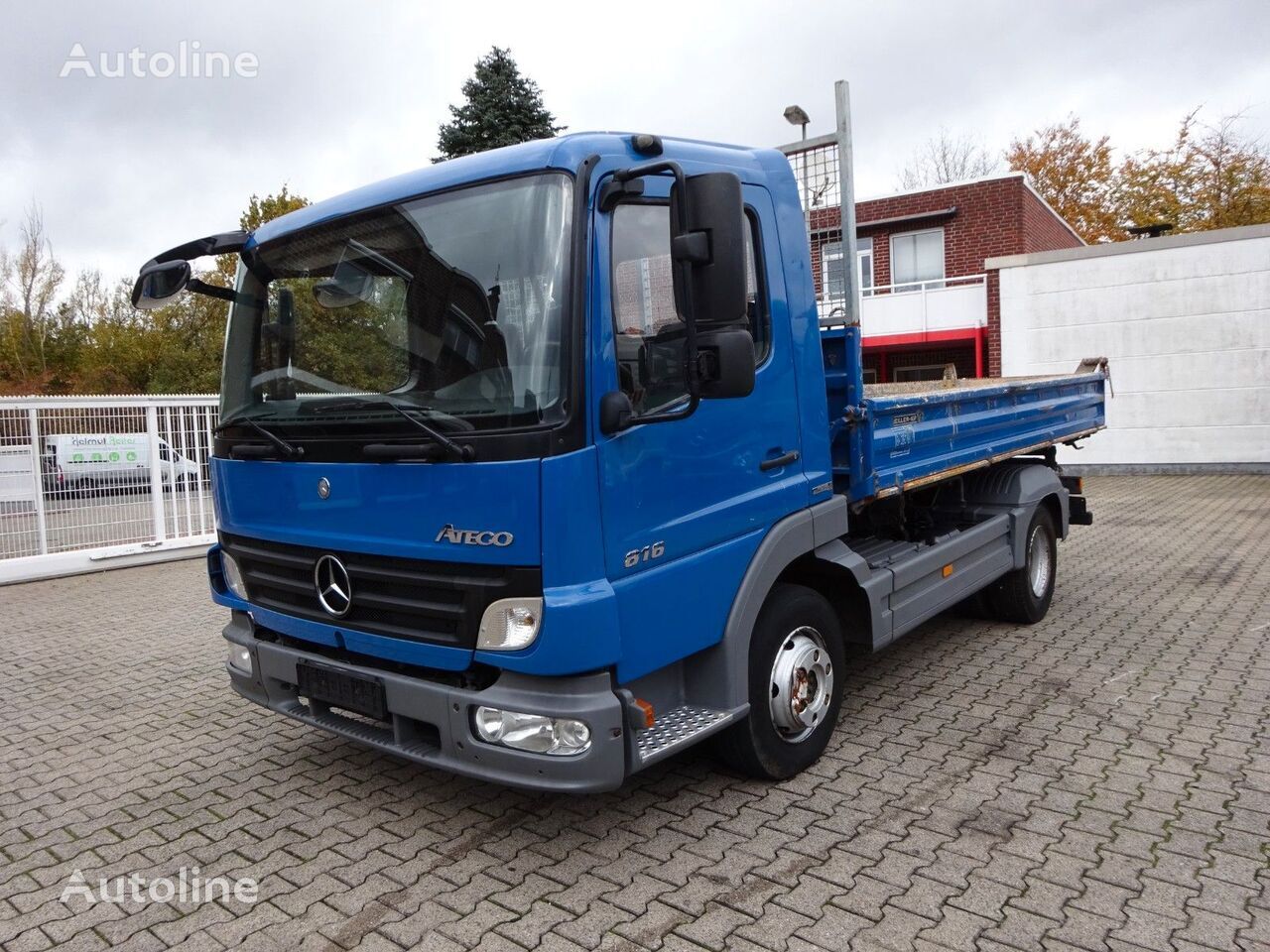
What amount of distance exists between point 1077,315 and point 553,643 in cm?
1659

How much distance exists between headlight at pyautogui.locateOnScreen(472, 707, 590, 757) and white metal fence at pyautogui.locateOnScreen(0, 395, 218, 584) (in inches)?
286

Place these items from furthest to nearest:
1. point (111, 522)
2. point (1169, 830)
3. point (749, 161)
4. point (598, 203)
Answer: point (111, 522) < point (749, 161) < point (1169, 830) < point (598, 203)

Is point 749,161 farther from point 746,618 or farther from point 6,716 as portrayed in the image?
point 6,716

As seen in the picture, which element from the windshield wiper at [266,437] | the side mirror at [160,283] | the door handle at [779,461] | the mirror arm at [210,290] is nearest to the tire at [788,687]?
the door handle at [779,461]

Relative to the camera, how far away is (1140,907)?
9.50 ft

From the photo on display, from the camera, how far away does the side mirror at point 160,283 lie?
383 cm

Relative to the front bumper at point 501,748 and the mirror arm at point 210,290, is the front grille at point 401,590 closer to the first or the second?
the front bumper at point 501,748

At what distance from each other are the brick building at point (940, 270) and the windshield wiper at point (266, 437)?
53.3ft

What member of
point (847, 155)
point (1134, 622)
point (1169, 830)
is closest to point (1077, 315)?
point (1134, 622)

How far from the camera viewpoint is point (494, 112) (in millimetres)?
26016

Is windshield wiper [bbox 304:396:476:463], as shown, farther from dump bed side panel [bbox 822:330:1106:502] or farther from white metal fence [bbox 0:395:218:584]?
white metal fence [bbox 0:395:218:584]

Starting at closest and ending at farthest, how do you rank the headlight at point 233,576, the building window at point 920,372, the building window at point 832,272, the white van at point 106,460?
1. the headlight at point 233,576
2. the building window at point 832,272
3. the white van at point 106,460
4. the building window at point 920,372

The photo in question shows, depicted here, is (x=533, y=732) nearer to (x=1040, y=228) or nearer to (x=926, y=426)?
(x=926, y=426)

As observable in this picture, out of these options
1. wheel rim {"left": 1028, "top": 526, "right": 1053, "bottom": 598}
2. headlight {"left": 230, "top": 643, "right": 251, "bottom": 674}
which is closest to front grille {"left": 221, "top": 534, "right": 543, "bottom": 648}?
headlight {"left": 230, "top": 643, "right": 251, "bottom": 674}
